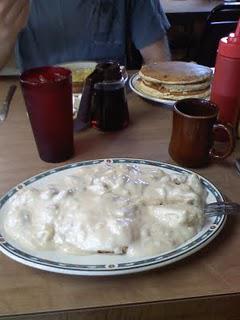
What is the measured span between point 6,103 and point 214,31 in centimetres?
130

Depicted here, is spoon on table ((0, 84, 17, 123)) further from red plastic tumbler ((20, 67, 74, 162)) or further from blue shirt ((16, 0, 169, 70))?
blue shirt ((16, 0, 169, 70))

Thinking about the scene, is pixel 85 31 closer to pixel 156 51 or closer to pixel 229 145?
pixel 156 51

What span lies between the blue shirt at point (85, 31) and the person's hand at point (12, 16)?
1.24 ft

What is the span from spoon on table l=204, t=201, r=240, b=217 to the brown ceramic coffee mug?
17cm

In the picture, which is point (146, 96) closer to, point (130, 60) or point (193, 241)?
point (193, 241)

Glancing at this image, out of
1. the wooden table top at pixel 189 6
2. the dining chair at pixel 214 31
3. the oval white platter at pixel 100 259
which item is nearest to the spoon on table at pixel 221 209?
the oval white platter at pixel 100 259

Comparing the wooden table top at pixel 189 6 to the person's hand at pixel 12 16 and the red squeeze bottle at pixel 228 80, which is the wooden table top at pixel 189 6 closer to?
the person's hand at pixel 12 16

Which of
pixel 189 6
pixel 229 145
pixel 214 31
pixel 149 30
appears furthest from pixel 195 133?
pixel 189 6

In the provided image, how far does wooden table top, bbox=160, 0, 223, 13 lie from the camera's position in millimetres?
2721

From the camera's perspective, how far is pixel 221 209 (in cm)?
72

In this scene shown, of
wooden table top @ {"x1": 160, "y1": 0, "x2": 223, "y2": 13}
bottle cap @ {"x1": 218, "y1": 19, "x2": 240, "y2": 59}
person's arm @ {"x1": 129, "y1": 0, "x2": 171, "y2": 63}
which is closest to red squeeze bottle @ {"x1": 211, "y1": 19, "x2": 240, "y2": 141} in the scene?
bottle cap @ {"x1": 218, "y1": 19, "x2": 240, "y2": 59}

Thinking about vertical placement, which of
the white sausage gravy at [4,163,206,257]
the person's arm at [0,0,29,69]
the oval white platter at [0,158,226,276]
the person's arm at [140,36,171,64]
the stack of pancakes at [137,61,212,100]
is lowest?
the person's arm at [140,36,171,64]

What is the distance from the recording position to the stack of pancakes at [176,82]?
3.83 feet

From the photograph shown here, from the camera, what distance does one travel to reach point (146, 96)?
119 centimetres
